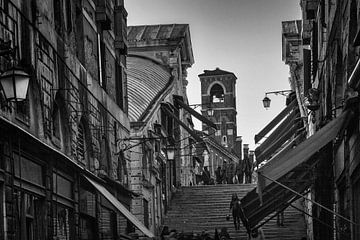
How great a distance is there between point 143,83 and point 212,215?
8.35 meters

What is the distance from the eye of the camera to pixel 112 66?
92.9ft

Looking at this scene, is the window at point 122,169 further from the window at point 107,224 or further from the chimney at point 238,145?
the chimney at point 238,145

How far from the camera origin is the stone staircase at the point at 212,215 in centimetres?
3588

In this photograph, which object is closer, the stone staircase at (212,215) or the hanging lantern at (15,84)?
the hanging lantern at (15,84)

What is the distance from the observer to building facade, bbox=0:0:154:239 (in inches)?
613

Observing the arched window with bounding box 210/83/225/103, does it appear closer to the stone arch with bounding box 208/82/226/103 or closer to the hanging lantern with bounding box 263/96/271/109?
the stone arch with bounding box 208/82/226/103

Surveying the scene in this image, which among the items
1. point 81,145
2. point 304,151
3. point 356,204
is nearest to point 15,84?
point 304,151

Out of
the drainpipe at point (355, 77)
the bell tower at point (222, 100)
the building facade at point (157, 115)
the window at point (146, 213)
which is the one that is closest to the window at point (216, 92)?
the bell tower at point (222, 100)

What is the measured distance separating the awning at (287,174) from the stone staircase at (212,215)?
6.32m

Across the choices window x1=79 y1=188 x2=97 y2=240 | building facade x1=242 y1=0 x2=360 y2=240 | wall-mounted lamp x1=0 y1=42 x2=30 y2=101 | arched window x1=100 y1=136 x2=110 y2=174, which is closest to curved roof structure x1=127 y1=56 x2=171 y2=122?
building facade x1=242 y1=0 x2=360 y2=240

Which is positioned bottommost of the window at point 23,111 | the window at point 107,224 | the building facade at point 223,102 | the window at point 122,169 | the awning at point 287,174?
the window at point 107,224

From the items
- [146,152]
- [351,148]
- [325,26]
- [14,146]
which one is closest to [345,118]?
[351,148]

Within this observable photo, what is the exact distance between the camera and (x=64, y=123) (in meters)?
20.5

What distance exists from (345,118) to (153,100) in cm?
2571
